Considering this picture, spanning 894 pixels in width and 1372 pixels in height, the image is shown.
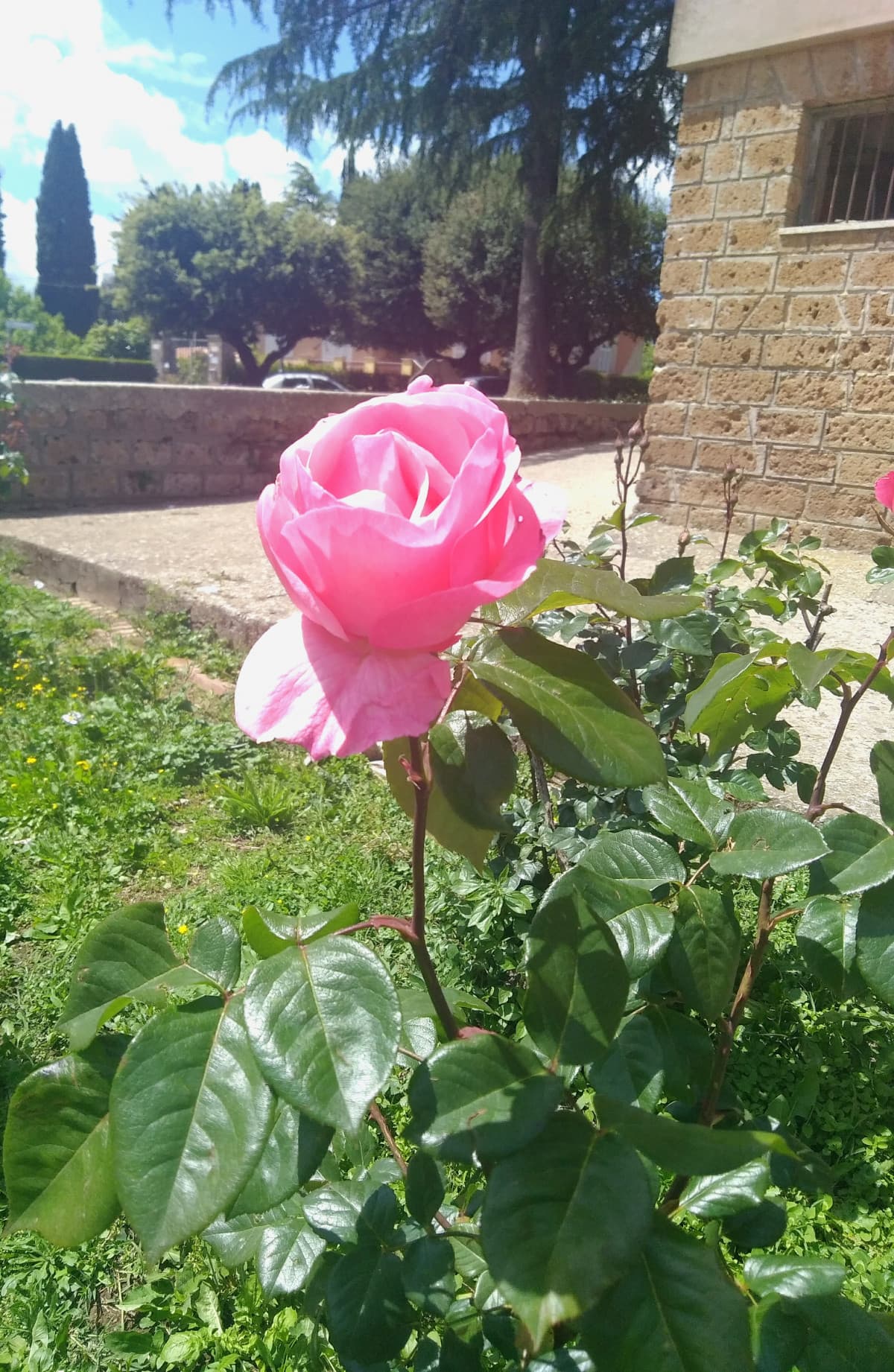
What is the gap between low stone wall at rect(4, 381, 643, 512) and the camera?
749 centimetres

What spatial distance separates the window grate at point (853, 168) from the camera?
527 centimetres

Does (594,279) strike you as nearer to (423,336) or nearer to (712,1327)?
(423,336)

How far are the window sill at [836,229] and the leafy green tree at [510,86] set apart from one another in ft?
34.6

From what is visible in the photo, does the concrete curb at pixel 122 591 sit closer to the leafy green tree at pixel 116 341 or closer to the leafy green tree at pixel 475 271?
the leafy green tree at pixel 475 271

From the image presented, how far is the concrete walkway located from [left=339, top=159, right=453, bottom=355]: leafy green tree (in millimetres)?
23130

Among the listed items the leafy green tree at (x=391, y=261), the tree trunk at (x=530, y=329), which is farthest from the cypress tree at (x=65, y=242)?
the tree trunk at (x=530, y=329)

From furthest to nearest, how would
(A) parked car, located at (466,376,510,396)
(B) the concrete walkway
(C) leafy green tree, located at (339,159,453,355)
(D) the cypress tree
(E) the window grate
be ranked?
1. (D) the cypress tree
2. (C) leafy green tree, located at (339,159,453,355)
3. (A) parked car, located at (466,376,510,396)
4. (E) the window grate
5. (B) the concrete walkway

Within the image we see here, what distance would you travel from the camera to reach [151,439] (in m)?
8.17

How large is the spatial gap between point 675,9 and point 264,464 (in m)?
5.04

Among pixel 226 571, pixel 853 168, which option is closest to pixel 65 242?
pixel 226 571

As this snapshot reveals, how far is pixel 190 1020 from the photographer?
0.59 metres

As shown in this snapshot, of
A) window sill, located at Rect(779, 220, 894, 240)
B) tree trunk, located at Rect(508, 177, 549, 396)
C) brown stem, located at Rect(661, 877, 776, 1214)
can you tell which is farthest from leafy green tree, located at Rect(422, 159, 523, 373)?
brown stem, located at Rect(661, 877, 776, 1214)

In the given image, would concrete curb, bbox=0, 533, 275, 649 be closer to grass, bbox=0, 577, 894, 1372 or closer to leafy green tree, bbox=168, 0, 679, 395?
grass, bbox=0, 577, 894, 1372

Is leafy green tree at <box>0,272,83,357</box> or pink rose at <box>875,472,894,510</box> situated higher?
leafy green tree at <box>0,272,83,357</box>
